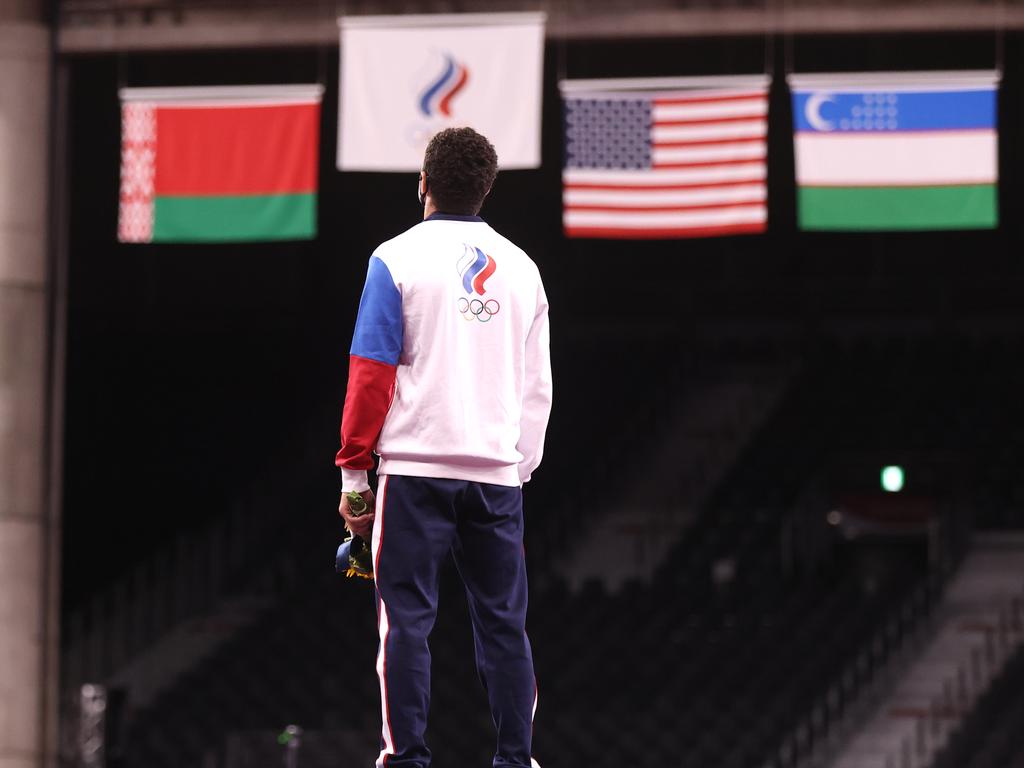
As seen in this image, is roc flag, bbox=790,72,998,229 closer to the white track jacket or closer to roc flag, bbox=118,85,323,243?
roc flag, bbox=118,85,323,243

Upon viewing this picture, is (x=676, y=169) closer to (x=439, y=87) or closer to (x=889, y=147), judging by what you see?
(x=889, y=147)

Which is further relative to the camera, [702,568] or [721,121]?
[702,568]

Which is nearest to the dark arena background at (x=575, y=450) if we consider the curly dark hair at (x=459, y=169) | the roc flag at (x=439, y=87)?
the roc flag at (x=439, y=87)

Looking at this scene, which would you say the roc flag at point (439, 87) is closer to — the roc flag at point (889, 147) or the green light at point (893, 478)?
the roc flag at point (889, 147)

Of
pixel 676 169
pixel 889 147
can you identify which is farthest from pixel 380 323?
pixel 889 147

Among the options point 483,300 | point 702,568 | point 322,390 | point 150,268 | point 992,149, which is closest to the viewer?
point 483,300

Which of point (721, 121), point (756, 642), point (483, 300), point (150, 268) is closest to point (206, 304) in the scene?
point (150, 268)

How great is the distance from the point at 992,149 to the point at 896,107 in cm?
71

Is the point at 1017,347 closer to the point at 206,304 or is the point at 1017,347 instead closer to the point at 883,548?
the point at 883,548

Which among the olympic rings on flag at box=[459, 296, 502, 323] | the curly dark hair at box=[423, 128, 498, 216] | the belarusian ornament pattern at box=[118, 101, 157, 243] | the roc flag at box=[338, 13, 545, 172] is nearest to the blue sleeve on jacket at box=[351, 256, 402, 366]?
the olympic rings on flag at box=[459, 296, 502, 323]

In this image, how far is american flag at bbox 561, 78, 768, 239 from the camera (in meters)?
12.7

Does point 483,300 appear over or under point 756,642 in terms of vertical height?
over

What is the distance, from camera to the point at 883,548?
75.3 ft

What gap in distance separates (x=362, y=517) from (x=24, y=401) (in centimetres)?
1001
